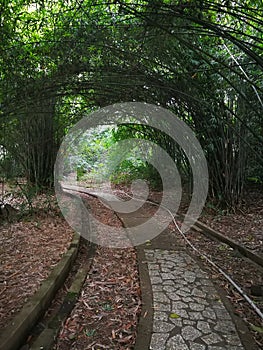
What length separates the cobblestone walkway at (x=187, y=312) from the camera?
2010mm

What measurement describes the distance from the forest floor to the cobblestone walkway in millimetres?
163

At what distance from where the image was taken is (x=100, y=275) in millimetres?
3197

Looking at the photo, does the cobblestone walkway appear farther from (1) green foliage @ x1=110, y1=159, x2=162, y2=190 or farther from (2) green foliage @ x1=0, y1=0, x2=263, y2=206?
(1) green foliage @ x1=110, y1=159, x2=162, y2=190

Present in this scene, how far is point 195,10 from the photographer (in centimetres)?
251

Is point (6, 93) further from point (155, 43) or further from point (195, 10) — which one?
point (195, 10)

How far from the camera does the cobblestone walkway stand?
79.1 inches

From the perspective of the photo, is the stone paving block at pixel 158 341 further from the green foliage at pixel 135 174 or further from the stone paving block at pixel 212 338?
the green foliage at pixel 135 174

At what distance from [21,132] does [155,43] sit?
10.6 ft

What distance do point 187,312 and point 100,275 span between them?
3.63 ft

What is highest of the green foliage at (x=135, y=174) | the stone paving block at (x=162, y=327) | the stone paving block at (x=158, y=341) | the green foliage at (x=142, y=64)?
the green foliage at (x=142, y=64)

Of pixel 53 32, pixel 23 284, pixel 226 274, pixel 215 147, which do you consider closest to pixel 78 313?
pixel 23 284

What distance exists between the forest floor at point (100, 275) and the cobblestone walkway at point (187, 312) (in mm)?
163

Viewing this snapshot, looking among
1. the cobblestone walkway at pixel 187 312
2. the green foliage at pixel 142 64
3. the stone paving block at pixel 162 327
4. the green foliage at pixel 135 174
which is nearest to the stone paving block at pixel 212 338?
the cobblestone walkway at pixel 187 312

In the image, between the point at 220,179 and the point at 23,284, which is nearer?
the point at 23,284
